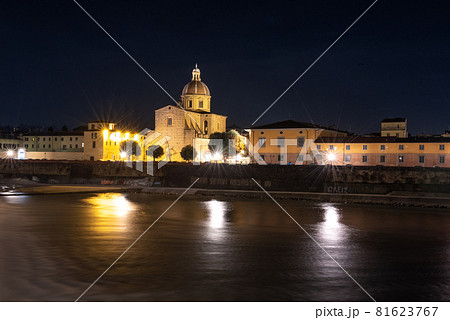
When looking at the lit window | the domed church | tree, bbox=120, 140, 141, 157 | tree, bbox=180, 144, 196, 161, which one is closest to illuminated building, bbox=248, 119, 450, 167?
the lit window

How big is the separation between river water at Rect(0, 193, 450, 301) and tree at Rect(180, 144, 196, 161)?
107 feet

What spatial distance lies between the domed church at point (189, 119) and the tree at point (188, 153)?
205 cm

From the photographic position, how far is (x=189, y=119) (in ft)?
201

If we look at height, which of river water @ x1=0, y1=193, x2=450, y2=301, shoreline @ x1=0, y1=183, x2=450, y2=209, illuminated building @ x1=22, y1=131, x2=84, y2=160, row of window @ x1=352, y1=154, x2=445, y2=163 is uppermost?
illuminated building @ x1=22, y1=131, x2=84, y2=160

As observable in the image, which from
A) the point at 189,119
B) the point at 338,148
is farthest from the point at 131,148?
the point at 338,148

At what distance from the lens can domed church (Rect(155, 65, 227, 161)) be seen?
2346 inches

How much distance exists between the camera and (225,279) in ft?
34.1

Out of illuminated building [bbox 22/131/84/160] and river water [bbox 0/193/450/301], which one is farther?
illuminated building [bbox 22/131/84/160]

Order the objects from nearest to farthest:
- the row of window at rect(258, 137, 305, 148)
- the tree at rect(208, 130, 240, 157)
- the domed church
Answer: the row of window at rect(258, 137, 305, 148)
the tree at rect(208, 130, 240, 157)
the domed church

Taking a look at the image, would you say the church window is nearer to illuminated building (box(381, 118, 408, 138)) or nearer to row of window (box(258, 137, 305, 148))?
row of window (box(258, 137, 305, 148))

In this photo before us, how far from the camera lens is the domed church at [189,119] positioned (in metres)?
59.6

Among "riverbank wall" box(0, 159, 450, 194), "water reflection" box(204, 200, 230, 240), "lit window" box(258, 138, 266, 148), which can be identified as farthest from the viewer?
"lit window" box(258, 138, 266, 148)
